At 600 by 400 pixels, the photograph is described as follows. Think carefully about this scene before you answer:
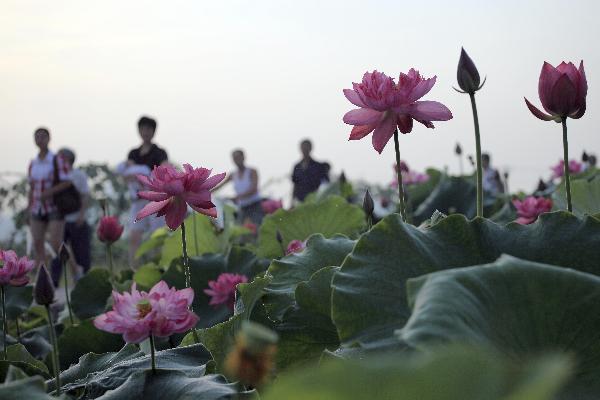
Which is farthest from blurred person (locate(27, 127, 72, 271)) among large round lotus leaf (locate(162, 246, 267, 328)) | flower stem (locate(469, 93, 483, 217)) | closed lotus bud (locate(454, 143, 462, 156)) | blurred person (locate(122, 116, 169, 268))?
flower stem (locate(469, 93, 483, 217))

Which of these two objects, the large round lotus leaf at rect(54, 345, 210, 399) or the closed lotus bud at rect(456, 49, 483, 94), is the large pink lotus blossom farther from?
the closed lotus bud at rect(456, 49, 483, 94)

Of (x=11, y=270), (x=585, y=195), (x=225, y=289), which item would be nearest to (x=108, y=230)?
(x=225, y=289)

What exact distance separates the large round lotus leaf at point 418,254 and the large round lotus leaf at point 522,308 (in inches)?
6.8

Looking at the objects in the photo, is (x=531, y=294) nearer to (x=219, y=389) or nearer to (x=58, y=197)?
(x=219, y=389)

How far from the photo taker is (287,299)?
131 centimetres

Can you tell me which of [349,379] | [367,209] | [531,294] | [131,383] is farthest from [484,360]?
[367,209]

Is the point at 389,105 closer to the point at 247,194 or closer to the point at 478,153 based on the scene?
the point at 478,153

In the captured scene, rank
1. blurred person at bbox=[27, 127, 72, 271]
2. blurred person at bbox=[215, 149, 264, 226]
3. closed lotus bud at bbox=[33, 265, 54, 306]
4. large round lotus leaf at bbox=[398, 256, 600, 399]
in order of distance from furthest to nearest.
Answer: blurred person at bbox=[215, 149, 264, 226]
blurred person at bbox=[27, 127, 72, 271]
closed lotus bud at bbox=[33, 265, 54, 306]
large round lotus leaf at bbox=[398, 256, 600, 399]

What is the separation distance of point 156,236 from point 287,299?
122 inches

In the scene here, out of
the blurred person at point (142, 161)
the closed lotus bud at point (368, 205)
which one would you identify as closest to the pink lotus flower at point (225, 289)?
the closed lotus bud at point (368, 205)

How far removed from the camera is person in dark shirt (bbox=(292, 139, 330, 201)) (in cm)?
639

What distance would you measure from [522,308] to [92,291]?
231 centimetres

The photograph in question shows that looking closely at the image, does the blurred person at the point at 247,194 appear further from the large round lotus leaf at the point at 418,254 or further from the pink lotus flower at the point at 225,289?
the large round lotus leaf at the point at 418,254

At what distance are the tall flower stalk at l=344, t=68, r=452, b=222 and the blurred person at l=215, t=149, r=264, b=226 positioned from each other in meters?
4.78
